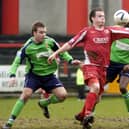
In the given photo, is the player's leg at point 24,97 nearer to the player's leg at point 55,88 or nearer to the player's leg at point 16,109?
the player's leg at point 16,109

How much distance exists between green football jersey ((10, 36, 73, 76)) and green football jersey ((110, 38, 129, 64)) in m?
1.34

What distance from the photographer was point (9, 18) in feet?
94.9

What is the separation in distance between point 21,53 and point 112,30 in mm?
1563

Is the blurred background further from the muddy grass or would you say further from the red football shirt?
the red football shirt

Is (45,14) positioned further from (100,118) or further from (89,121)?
(89,121)

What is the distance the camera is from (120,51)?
A: 12.8 m

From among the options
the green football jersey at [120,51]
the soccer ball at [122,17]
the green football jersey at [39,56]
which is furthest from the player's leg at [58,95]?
the soccer ball at [122,17]

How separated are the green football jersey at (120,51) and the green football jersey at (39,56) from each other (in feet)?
4.39

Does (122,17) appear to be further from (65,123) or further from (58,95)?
(65,123)

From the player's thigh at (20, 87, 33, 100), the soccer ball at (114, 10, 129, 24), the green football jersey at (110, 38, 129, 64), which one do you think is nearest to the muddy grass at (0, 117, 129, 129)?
the player's thigh at (20, 87, 33, 100)

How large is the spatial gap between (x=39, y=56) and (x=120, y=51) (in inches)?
71.3

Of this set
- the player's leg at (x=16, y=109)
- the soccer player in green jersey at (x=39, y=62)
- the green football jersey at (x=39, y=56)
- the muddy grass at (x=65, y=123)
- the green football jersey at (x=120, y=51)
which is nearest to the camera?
the player's leg at (x=16, y=109)

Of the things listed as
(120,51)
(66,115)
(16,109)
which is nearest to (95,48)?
(120,51)

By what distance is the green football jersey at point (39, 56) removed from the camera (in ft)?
38.2
